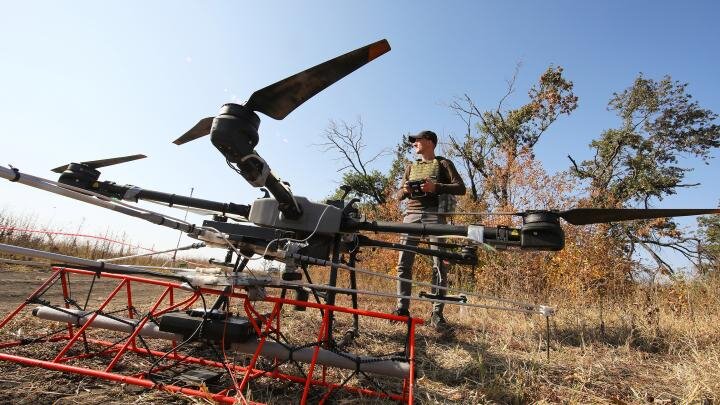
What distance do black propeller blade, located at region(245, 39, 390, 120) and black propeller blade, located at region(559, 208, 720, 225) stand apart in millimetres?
2034

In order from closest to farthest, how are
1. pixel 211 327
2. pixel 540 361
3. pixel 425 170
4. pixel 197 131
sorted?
pixel 211 327
pixel 540 361
pixel 197 131
pixel 425 170

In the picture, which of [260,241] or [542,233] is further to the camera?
[260,241]

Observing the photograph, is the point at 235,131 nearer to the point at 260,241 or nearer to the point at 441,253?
→ the point at 260,241

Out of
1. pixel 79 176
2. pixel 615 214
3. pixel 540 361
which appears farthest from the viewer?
pixel 79 176

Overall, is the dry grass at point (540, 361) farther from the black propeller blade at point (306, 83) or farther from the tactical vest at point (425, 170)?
A: the tactical vest at point (425, 170)

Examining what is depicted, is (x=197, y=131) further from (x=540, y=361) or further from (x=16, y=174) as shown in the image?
(x=540, y=361)

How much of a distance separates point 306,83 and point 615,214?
2.78 meters

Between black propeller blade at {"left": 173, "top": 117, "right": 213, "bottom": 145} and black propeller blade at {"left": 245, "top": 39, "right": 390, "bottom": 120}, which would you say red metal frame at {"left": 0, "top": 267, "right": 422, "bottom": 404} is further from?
black propeller blade at {"left": 173, "top": 117, "right": 213, "bottom": 145}

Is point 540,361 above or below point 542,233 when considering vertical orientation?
below

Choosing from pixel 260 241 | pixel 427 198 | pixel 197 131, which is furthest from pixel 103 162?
pixel 427 198

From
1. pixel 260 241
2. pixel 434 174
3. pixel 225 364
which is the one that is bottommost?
pixel 225 364

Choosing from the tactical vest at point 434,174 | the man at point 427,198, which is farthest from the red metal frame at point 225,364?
the tactical vest at point 434,174

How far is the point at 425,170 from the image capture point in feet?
18.3

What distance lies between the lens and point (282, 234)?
322 cm
